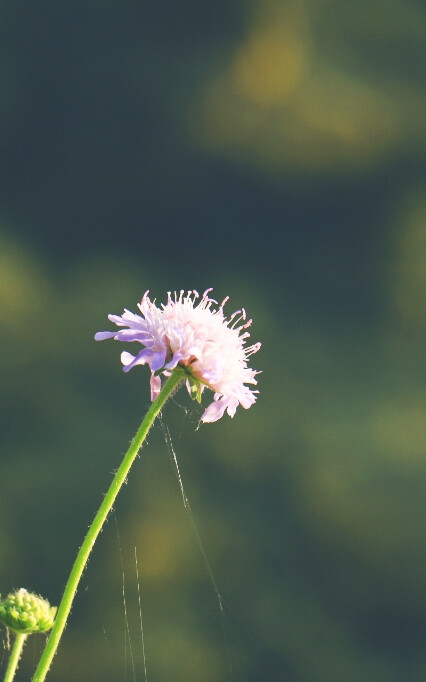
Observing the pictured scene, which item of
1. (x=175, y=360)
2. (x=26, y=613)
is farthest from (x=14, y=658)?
(x=175, y=360)

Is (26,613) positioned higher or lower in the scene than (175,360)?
lower

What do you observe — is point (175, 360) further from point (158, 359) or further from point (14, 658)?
point (14, 658)

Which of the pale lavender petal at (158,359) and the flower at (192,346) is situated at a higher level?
the flower at (192,346)

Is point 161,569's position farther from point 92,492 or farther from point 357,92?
point 357,92

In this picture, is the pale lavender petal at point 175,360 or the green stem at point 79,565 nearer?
the green stem at point 79,565

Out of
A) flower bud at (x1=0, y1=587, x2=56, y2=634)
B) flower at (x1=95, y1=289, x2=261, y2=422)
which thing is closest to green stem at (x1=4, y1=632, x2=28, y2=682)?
flower bud at (x1=0, y1=587, x2=56, y2=634)

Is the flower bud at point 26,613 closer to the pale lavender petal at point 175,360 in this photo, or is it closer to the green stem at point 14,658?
the green stem at point 14,658

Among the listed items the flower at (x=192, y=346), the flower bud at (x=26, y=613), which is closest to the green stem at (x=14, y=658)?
the flower bud at (x=26, y=613)
